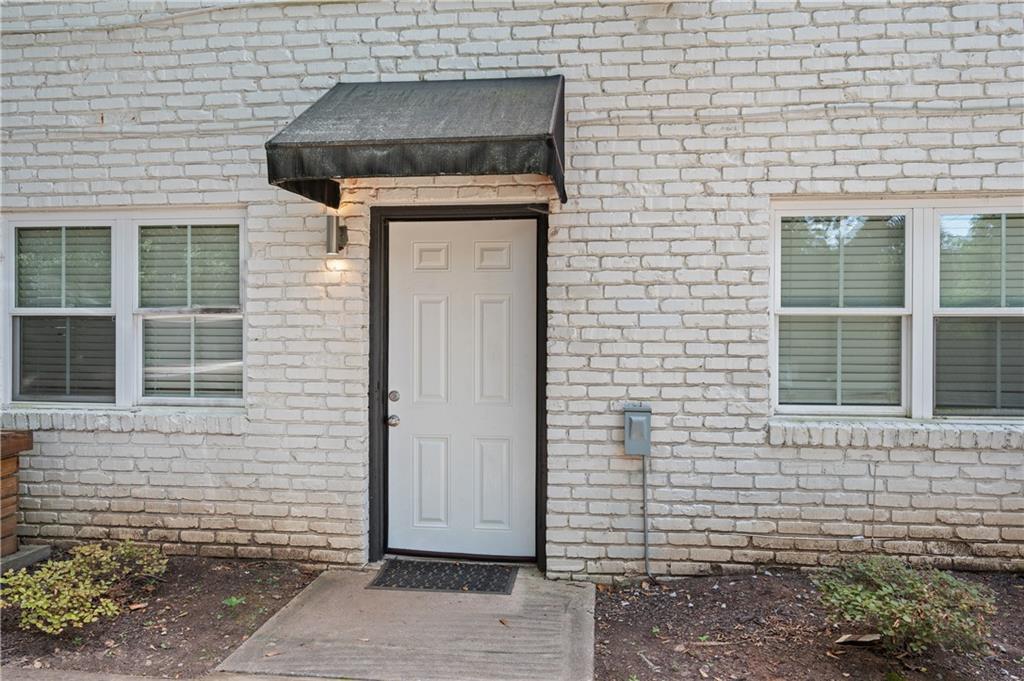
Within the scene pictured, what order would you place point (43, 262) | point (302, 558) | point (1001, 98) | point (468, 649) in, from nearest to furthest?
1. point (468, 649)
2. point (1001, 98)
3. point (302, 558)
4. point (43, 262)

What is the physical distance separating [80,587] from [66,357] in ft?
6.36

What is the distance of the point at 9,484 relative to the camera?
429 centimetres

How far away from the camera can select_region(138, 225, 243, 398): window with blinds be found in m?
4.55

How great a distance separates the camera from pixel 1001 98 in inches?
A: 155

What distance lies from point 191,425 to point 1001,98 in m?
5.50

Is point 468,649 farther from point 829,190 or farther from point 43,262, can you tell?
→ point 43,262

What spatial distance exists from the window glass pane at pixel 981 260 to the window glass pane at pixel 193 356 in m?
4.65

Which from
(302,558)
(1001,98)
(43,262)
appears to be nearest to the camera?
(1001,98)

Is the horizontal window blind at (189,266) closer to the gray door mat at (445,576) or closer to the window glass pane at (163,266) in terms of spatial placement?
the window glass pane at (163,266)

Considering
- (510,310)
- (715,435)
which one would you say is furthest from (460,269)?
(715,435)

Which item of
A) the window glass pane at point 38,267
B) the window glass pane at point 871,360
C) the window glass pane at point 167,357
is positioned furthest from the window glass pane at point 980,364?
the window glass pane at point 38,267

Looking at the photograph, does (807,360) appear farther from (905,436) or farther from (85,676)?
(85,676)

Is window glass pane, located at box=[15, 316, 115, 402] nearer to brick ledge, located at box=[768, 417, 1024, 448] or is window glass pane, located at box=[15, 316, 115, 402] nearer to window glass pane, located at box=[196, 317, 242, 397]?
window glass pane, located at box=[196, 317, 242, 397]

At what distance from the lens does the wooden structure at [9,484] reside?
4.21 m
